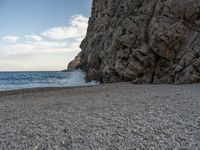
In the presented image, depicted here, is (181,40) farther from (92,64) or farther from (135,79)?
(92,64)

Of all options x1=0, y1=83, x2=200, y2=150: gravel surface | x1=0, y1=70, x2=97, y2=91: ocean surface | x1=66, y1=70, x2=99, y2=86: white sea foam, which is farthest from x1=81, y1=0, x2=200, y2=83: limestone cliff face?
x1=0, y1=83, x2=200, y2=150: gravel surface

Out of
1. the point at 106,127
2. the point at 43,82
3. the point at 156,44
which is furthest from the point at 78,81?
the point at 106,127

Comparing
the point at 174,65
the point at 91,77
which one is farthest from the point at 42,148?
the point at 91,77

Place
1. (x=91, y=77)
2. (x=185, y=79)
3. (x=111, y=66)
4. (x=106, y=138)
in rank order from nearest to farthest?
(x=106, y=138), (x=185, y=79), (x=111, y=66), (x=91, y=77)

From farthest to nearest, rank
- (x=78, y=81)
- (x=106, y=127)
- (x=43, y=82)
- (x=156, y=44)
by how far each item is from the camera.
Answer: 1. (x=43, y=82)
2. (x=78, y=81)
3. (x=156, y=44)
4. (x=106, y=127)

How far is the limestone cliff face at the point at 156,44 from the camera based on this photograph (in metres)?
21.5

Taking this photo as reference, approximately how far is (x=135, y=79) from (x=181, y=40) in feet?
18.8

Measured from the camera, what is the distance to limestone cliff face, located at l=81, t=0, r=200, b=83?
2153 centimetres

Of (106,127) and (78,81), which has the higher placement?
(78,81)

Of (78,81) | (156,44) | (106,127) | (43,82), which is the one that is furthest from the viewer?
(43,82)

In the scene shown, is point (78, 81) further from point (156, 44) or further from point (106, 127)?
point (106, 127)

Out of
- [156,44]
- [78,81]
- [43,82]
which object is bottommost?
[43,82]

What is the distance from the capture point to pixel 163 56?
23484 millimetres

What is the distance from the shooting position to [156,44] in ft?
77.6
